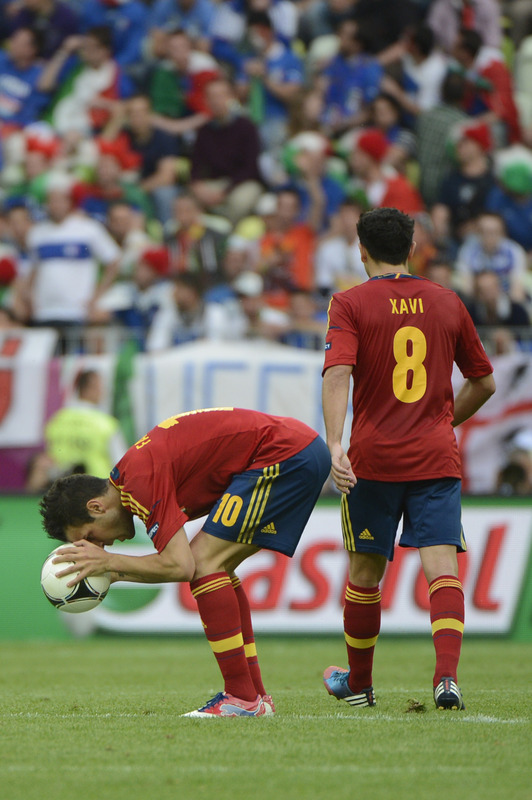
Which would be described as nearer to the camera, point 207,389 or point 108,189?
point 207,389

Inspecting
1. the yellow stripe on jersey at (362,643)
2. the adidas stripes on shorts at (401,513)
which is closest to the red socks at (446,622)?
the adidas stripes on shorts at (401,513)

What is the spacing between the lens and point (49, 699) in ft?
22.6

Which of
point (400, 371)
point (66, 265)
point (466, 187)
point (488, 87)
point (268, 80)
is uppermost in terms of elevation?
point (488, 87)

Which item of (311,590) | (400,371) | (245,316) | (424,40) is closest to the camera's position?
(400,371)

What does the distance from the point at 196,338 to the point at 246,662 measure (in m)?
7.76

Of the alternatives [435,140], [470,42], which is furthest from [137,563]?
[470,42]

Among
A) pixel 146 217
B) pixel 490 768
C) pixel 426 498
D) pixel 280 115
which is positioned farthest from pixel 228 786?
pixel 280 115

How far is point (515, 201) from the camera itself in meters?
15.8

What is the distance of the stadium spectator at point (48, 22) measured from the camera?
59.2 feet

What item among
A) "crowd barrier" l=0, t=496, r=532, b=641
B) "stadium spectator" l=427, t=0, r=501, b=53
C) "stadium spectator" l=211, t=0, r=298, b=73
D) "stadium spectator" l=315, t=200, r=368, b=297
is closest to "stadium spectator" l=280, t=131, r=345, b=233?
"stadium spectator" l=315, t=200, r=368, b=297

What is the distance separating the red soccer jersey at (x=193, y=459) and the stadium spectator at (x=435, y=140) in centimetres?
1074

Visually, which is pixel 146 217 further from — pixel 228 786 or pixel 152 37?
pixel 228 786

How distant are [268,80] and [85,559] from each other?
42.1ft

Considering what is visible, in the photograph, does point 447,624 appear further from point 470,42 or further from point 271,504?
point 470,42
